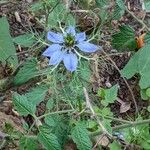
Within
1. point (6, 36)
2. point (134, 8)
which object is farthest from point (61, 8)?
point (134, 8)

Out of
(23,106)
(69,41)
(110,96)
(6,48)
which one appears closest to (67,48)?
(69,41)

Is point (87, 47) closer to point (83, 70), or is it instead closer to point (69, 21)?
point (83, 70)

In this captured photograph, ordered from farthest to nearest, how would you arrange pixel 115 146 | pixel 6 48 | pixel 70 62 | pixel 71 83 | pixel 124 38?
1. pixel 115 146
2. pixel 6 48
3. pixel 124 38
4. pixel 71 83
5. pixel 70 62

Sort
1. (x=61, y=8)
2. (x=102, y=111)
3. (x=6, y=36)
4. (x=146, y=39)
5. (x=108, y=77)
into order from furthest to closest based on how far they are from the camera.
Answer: (x=108, y=77), (x=102, y=111), (x=6, y=36), (x=61, y=8), (x=146, y=39)

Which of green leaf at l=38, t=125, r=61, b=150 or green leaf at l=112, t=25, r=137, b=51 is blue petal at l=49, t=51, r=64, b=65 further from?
green leaf at l=112, t=25, r=137, b=51

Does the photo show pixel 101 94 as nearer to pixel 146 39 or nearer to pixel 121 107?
pixel 121 107
